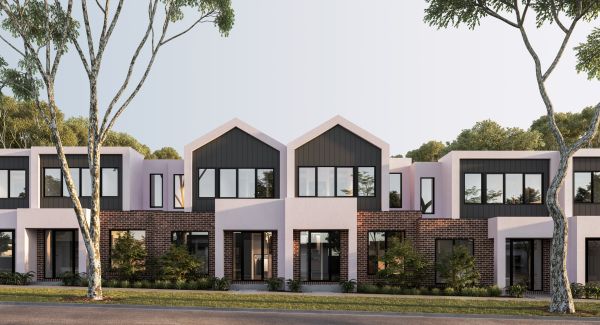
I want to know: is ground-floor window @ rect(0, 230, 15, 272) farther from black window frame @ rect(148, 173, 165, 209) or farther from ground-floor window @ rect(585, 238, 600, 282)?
ground-floor window @ rect(585, 238, 600, 282)

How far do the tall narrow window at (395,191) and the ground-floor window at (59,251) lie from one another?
15.8 meters

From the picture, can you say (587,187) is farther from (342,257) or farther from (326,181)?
(326,181)

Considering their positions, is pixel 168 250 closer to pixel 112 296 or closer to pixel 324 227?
pixel 112 296

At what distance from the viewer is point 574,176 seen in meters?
25.2

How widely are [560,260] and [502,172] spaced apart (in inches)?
304

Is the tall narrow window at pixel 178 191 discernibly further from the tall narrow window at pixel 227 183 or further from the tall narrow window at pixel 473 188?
the tall narrow window at pixel 473 188

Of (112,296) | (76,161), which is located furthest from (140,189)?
(112,296)

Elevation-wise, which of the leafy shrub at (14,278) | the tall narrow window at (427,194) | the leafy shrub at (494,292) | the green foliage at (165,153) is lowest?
the leafy shrub at (494,292)

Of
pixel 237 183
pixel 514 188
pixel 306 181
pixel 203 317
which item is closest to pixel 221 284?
pixel 237 183

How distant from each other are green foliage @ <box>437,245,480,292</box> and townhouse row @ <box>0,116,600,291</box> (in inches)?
37.6

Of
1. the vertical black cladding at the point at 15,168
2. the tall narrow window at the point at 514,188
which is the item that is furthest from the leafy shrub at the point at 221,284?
the tall narrow window at the point at 514,188

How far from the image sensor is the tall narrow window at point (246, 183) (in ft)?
85.2

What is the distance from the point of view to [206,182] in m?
26.1

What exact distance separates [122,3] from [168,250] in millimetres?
11190
